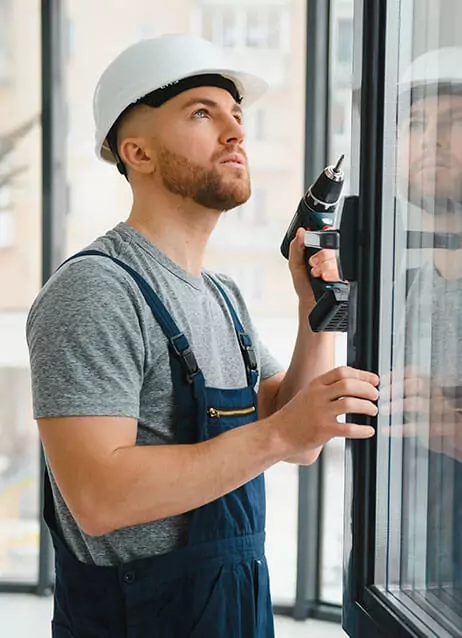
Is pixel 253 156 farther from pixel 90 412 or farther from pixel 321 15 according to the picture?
pixel 90 412

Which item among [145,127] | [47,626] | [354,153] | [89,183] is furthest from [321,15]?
[47,626]

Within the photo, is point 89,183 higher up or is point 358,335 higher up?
point 89,183

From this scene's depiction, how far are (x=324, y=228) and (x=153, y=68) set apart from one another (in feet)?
1.31

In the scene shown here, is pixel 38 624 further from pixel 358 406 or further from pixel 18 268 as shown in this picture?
pixel 358 406

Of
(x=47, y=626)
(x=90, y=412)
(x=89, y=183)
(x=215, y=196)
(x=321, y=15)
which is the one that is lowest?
(x=47, y=626)

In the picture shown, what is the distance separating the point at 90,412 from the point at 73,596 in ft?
1.15

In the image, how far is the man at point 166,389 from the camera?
115 cm

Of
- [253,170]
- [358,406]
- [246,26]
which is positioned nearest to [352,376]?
[358,406]

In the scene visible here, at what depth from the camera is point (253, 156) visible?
2.90 m

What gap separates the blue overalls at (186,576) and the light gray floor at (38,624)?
150 centimetres

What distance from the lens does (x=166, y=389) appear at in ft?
4.22

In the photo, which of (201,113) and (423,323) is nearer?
(423,323)

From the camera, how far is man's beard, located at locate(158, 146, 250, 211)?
1.41 m

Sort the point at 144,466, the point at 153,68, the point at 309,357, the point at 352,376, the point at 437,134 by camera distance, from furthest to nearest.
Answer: the point at 309,357 < the point at 153,68 < the point at 144,466 < the point at 352,376 < the point at 437,134
